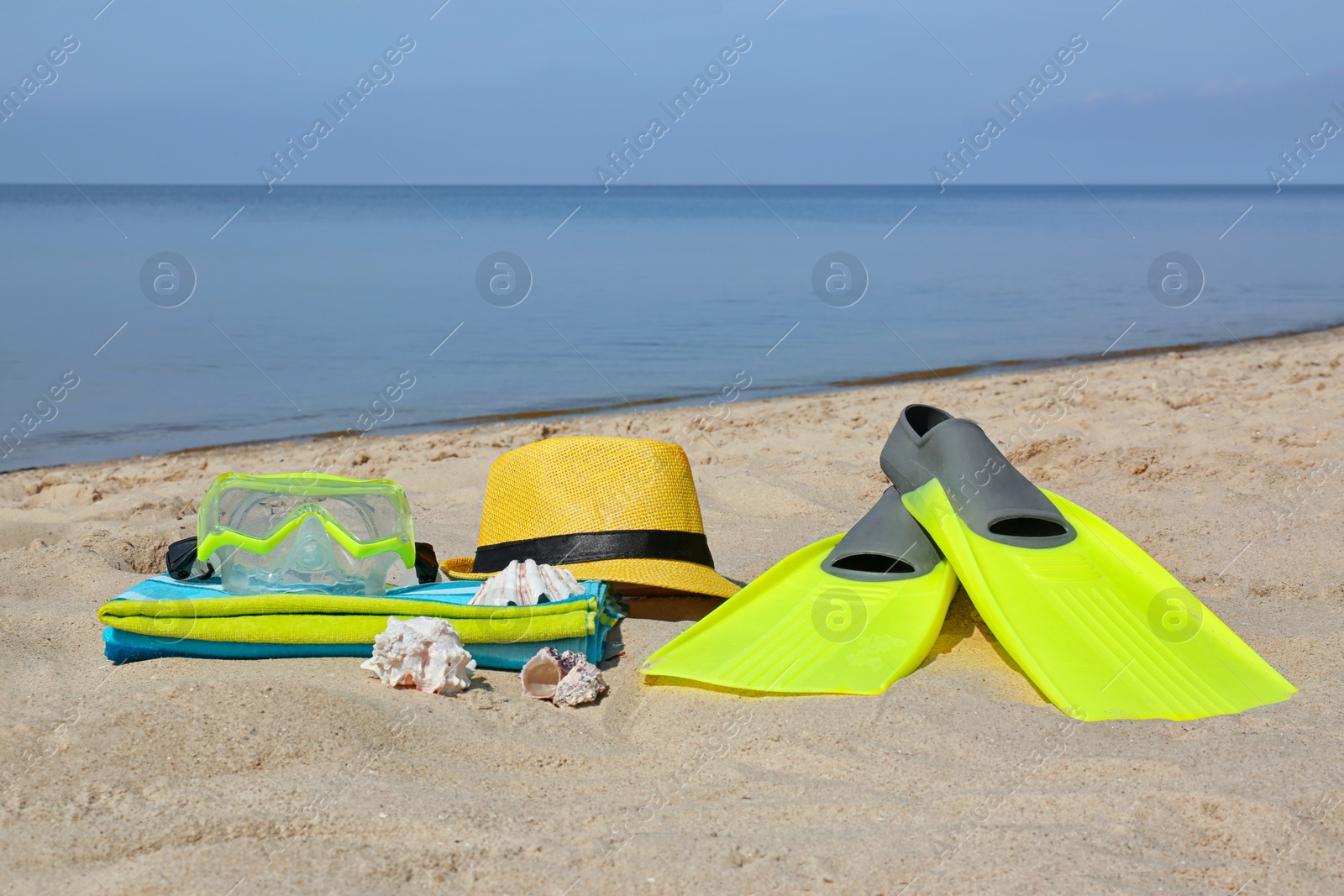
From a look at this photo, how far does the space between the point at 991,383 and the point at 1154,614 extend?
21.3ft

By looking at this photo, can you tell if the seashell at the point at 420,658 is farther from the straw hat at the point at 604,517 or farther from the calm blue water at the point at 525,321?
the calm blue water at the point at 525,321

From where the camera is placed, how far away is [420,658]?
9.18 feet

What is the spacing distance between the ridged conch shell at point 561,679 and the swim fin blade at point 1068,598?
3.65 feet

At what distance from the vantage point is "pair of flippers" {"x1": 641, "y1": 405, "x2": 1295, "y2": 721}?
2775 mm

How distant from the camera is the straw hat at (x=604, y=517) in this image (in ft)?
11.4

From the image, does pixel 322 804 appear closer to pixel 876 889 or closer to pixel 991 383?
pixel 876 889

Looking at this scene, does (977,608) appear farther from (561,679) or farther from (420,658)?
(420,658)

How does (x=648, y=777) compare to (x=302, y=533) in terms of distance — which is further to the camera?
(x=302, y=533)

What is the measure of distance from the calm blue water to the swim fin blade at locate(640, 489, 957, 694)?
5.53 m

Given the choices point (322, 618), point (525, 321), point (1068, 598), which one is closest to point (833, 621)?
point (1068, 598)

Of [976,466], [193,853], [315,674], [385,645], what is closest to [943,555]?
[976,466]

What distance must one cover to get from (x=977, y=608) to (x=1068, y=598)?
0.27 metres

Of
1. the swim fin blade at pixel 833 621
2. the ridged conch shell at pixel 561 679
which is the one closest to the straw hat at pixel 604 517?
the swim fin blade at pixel 833 621

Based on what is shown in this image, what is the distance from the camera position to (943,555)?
3221mm
